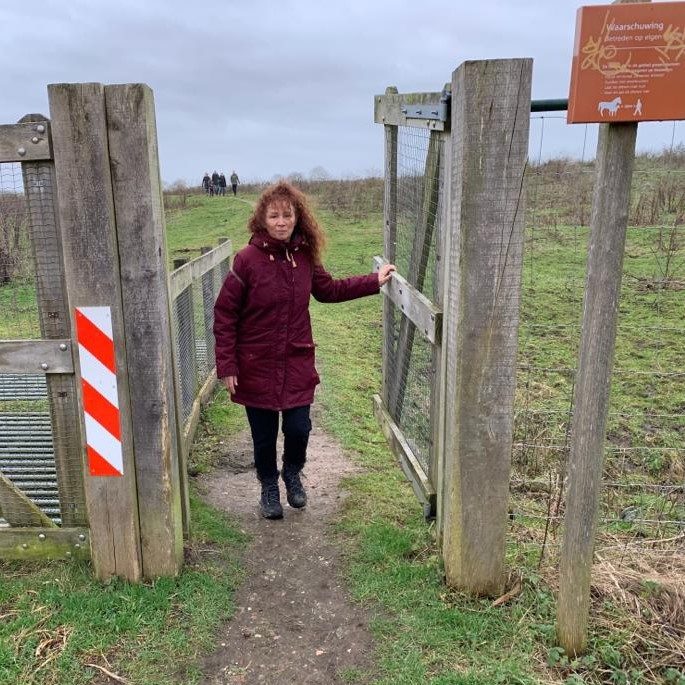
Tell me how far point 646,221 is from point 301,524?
8.20 meters

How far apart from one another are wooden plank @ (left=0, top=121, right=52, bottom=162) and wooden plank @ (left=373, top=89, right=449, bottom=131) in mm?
1693

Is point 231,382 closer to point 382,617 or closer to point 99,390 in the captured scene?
point 99,390

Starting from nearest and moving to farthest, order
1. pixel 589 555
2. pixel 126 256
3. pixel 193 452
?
pixel 589 555 < pixel 126 256 < pixel 193 452

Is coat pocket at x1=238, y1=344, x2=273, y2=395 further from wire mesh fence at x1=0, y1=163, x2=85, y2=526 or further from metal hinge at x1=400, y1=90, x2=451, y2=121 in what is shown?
metal hinge at x1=400, y1=90, x2=451, y2=121

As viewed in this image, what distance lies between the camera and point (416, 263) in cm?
388

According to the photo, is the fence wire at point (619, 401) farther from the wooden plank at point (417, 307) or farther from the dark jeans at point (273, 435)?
the dark jeans at point (273, 435)

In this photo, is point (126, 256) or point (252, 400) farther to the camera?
point (252, 400)

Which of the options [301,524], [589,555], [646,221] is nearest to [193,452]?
[301,524]

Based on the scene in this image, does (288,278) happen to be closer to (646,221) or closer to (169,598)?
(169,598)

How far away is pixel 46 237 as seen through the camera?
2920mm

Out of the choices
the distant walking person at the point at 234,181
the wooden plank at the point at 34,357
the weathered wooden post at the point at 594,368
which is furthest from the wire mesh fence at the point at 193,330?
the distant walking person at the point at 234,181

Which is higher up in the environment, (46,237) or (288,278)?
(46,237)

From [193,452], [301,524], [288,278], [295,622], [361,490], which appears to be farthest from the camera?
[193,452]

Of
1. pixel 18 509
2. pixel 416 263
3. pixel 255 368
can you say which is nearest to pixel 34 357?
pixel 18 509
